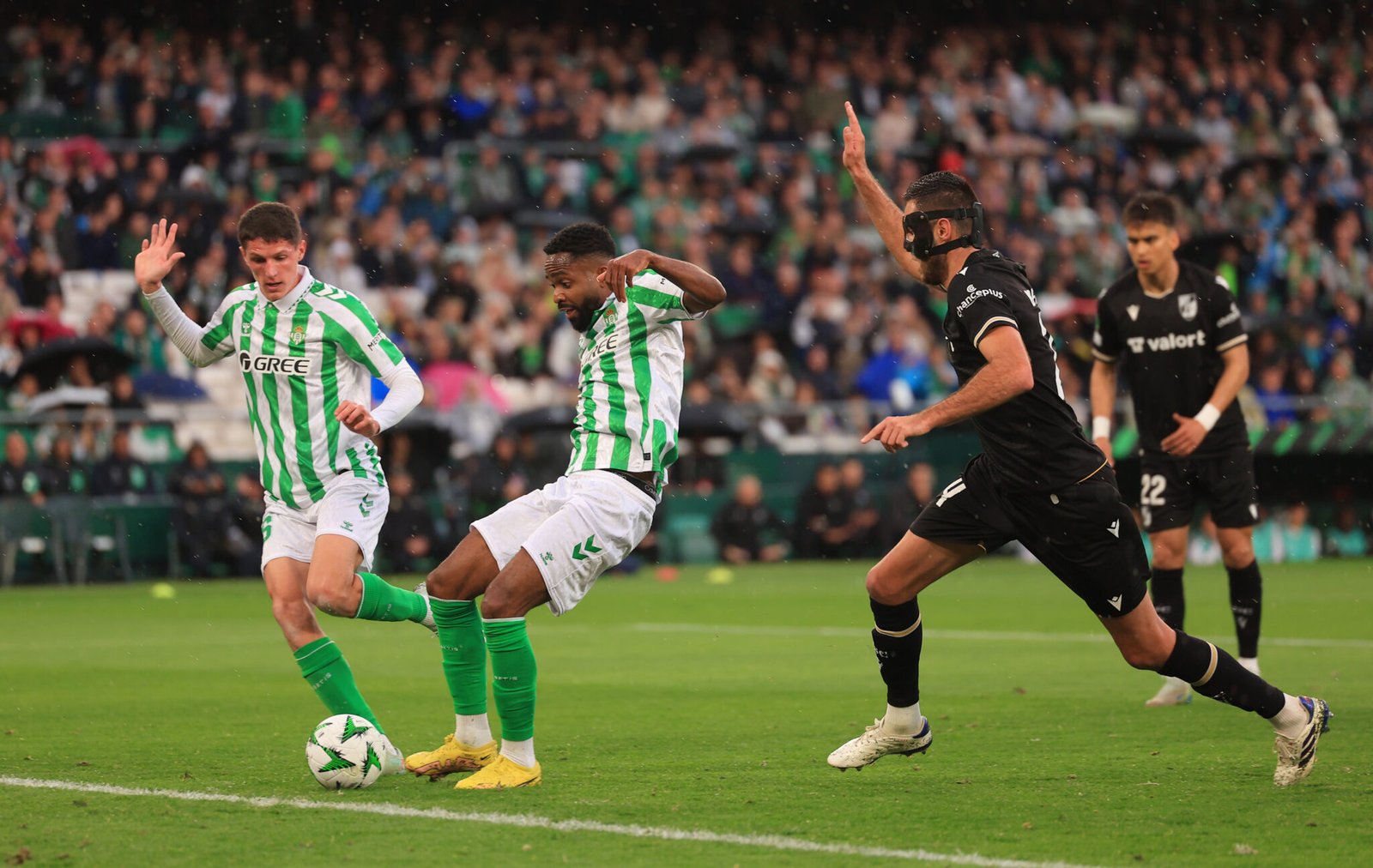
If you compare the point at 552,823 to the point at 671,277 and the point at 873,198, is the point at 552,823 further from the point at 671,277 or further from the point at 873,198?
the point at 873,198

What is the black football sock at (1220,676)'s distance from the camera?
6.62 metres

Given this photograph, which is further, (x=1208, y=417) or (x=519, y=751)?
(x=1208, y=417)

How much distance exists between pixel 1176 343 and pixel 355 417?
15.1 feet

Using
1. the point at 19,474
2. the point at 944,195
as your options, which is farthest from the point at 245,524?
the point at 944,195

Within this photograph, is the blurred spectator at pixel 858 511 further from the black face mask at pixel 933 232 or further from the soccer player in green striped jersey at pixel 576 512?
the black face mask at pixel 933 232

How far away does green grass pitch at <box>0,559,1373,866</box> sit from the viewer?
557 cm

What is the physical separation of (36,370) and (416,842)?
15.2 meters

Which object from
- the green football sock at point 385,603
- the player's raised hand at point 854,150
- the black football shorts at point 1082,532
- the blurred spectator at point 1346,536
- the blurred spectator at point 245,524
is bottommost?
the blurred spectator at point 1346,536

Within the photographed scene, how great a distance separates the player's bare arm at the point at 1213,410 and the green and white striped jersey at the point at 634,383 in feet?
10.8

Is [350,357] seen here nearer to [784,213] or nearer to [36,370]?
[36,370]

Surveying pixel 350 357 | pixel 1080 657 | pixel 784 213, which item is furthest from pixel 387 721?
pixel 784 213

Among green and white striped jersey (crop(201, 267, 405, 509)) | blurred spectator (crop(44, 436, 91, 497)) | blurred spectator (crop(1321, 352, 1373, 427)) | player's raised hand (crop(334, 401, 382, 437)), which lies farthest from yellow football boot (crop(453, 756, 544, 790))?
blurred spectator (crop(1321, 352, 1373, 427))

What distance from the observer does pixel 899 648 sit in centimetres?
695

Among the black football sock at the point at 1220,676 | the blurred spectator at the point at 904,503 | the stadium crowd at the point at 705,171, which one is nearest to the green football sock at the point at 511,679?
the black football sock at the point at 1220,676
